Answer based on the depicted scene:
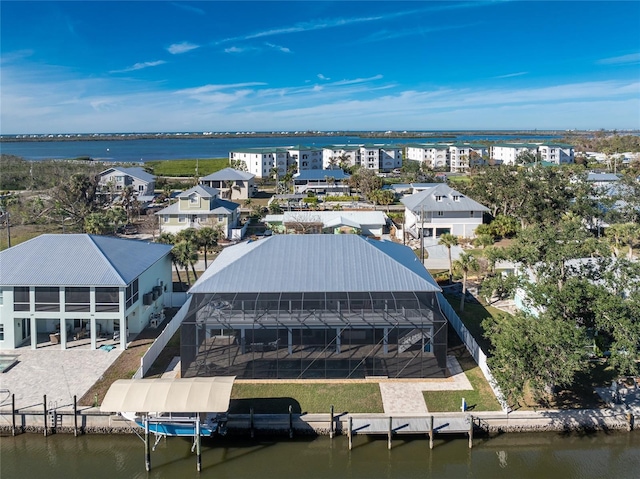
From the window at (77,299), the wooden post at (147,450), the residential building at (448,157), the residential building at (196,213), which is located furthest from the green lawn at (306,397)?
the residential building at (448,157)

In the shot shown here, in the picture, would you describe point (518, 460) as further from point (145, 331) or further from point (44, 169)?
point (44, 169)

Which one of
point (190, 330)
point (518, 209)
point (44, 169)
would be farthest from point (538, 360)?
point (44, 169)

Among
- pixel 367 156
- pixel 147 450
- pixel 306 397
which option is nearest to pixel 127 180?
pixel 367 156

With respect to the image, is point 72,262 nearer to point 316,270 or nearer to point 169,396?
point 169,396

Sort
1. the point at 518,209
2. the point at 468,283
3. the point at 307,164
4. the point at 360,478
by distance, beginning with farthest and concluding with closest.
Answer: the point at 307,164, the point at 518,209, the point at 468,283, the point at 360,478

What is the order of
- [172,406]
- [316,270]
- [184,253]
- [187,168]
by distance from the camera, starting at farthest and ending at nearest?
[187,168] < [184,253] < [316,270] < [172,406]

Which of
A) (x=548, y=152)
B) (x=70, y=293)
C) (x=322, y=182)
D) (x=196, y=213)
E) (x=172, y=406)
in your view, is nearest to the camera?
(x=172, y=406)

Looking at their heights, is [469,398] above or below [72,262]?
below
